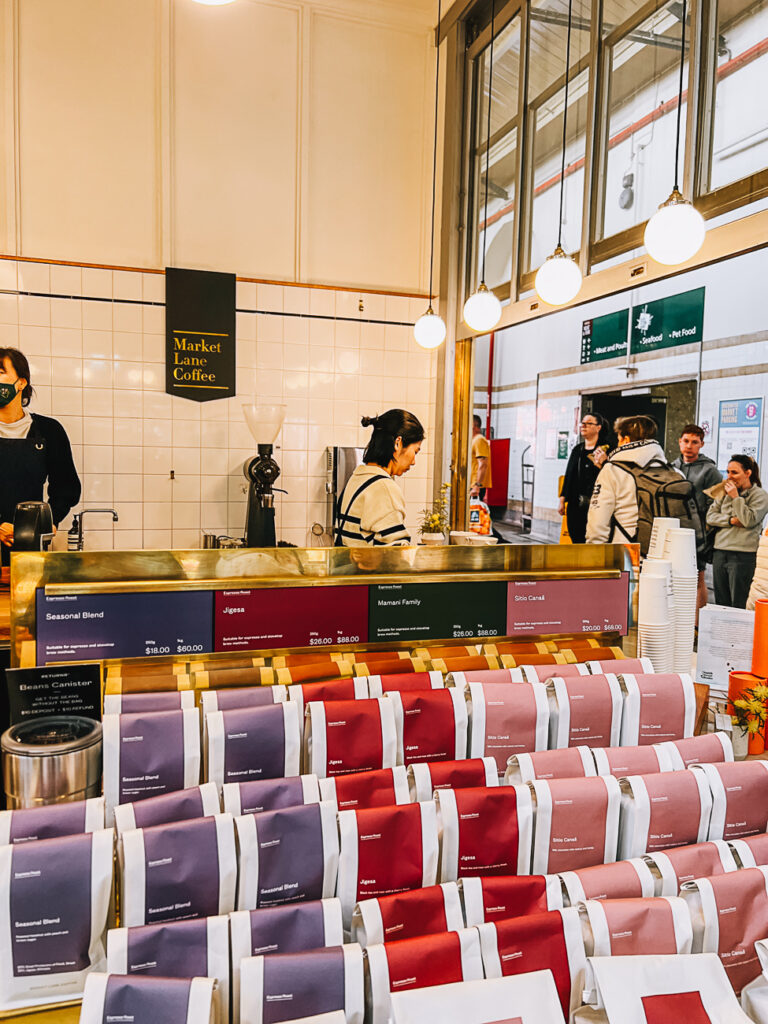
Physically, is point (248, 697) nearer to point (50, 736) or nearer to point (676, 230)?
point (50, 736)

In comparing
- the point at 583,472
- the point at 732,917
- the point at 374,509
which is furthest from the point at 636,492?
the point at 732,917

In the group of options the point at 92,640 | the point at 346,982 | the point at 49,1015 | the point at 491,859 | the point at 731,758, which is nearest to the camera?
the point at 346,982

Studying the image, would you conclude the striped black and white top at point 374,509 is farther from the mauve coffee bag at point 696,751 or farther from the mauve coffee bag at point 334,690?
the mauve coffee bag at point 696,751

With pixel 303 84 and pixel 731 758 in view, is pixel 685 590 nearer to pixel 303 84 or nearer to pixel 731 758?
pixel 731 758

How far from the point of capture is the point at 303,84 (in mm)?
5164

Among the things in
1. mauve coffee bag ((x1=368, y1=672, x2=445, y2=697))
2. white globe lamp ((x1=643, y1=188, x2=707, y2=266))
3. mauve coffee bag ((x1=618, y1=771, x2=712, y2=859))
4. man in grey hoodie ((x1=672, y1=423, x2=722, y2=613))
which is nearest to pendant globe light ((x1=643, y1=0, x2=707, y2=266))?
white globe lamp ((x1=643, y1=188, x2=707, y2=266))

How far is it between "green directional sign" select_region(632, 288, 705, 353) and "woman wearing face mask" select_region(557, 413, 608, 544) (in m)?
0.55

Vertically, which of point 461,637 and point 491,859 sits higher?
point 461,637

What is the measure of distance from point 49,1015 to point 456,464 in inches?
190

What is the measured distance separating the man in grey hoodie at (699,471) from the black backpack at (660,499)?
0.10 ft

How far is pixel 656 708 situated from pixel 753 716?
274mm

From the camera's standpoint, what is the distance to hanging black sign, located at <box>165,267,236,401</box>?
4.91 m

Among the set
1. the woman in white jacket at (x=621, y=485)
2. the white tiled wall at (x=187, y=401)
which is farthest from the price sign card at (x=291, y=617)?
the white tiled wall at (x=187, y=401)

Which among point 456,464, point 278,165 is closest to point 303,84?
point 278,165
